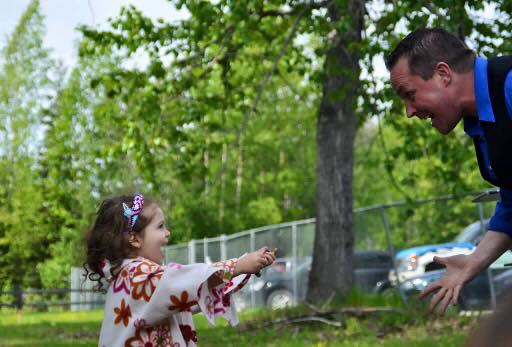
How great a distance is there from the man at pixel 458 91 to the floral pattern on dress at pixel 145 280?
1.20 metres

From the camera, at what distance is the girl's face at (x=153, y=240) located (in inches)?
165

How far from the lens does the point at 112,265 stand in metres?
4.16

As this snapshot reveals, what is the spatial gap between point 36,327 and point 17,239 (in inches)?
648

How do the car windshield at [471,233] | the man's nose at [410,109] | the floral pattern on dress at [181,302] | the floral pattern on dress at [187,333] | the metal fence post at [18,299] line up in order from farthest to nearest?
the metal fence post at [18,299] → the car windshield at [471,233] → the floral pattern on dress at [187,333] → the floral pattern on dress at [181,302] → the man's nose at [410,109]

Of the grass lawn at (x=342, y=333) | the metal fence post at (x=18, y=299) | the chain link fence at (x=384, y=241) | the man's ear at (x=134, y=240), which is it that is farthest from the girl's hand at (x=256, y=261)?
the metal fence post at (x=18, y=299)

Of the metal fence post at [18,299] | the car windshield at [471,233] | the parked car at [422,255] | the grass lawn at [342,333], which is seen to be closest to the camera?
the grass lawn at [342,333]

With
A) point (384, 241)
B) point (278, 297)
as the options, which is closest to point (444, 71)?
point (384, 241)

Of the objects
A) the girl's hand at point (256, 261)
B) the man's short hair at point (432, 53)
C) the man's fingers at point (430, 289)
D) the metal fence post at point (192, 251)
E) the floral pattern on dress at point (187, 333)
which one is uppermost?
the metal fence post at point (192, 251)

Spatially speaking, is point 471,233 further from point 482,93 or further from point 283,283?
point 482,93

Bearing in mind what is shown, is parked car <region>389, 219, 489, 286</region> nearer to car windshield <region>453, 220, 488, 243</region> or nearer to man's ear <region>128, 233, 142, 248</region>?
car windshield <region>453, 220, 488, 243</region>

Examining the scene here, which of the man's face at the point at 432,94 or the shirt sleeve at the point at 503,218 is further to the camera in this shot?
the shirt sleeve at the point at 503,218

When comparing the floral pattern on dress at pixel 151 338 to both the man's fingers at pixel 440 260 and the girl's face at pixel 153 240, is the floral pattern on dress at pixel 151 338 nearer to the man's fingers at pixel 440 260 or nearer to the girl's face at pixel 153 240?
the girl's face at pixel 153 240

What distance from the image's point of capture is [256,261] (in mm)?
3559

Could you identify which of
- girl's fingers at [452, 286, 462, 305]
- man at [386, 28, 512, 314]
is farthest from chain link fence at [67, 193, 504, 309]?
man at [386, 28, 512, 314]
